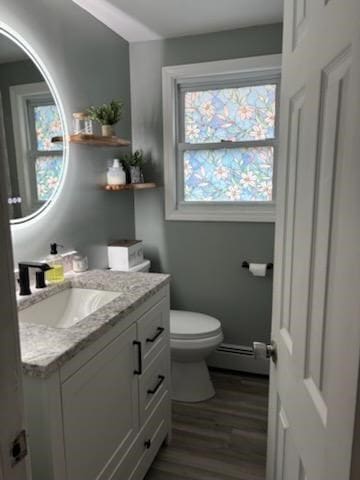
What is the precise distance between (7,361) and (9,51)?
4.74 feet

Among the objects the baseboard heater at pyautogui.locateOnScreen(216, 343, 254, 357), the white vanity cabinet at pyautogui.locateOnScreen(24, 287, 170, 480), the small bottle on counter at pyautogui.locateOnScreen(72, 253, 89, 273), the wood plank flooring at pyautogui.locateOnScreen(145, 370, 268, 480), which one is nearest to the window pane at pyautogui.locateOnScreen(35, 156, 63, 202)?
the small bottle on counter at pyautogui.locateOnScreen(72, 253, 89, 273)

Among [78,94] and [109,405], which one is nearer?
[109,405]

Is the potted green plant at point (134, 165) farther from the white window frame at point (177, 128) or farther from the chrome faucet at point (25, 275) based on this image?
the chrome faucet at point (25, 275)

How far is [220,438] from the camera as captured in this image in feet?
6.64

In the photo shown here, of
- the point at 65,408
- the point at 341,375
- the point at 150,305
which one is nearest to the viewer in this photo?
the point at 341,375

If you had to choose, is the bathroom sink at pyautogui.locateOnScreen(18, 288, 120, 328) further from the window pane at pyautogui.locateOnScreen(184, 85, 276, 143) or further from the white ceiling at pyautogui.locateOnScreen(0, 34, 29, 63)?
the window pane at pyautogui.locateOnScreen(184, 85, 276, 143)

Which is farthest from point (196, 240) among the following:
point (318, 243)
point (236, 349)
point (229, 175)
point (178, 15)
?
point (318, 243)

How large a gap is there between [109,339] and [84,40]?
170 cm

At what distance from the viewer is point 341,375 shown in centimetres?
56

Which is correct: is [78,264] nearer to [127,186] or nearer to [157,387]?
[127,186]

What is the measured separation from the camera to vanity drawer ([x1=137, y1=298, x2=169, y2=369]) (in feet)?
5.13

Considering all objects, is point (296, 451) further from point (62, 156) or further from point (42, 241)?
point (62, 156)

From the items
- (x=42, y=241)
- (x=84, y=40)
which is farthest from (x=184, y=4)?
(x=42, y=241)

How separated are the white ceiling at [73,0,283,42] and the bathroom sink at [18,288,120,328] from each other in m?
1.58
